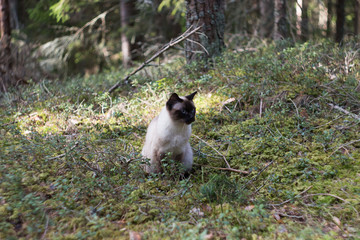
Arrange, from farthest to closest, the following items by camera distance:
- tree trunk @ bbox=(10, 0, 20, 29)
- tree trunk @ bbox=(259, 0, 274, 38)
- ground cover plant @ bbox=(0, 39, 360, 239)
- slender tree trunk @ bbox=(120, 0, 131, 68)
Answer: tree trunk @ bbox=(10, 0, 20, 29), slender tree trunk @ bbox=(120, 0, 131, 68), tree trunk @ bbox=(259, 0, 274, 38), ground cover plant @ bbox=(0, 39, 360, 239)

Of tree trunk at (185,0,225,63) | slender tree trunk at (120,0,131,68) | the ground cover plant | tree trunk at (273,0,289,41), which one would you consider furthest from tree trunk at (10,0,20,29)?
tree trunk at (273,0,289,41)

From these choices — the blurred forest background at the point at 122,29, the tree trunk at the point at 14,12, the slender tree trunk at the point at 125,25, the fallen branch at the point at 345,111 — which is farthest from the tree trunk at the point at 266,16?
the tree trunk at the point at 14,12

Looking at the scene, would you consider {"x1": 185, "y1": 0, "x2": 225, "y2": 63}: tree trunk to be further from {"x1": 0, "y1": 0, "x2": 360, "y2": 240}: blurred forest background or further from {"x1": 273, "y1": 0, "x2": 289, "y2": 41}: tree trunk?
{"x1": 273, "y1": 0, "x2": 289, "y2": 41}: tree trunk

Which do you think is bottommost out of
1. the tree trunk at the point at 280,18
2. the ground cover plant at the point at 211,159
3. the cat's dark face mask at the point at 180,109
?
the ground cover plant at the point at 211,159

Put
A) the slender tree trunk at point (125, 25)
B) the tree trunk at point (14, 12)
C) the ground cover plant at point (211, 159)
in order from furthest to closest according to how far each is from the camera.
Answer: the tree trunk at point (14, 12) < the slender tree trunk at point (125, 25) < the ground cover plant at point (211, 159)

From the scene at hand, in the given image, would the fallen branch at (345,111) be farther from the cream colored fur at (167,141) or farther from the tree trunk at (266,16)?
the tree trunk at (266,16)

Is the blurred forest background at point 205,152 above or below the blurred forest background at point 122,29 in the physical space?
below

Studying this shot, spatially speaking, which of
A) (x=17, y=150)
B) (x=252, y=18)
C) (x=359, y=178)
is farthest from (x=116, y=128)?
(x=252, y=18)

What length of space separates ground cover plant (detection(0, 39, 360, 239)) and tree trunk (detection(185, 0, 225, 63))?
1.40 ft

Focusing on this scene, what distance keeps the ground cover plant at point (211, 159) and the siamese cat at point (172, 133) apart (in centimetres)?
25

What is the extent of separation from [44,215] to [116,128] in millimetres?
2657

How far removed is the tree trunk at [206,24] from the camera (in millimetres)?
6406

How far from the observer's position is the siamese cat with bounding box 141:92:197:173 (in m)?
3.47

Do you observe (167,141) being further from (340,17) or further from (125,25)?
(125,25)
